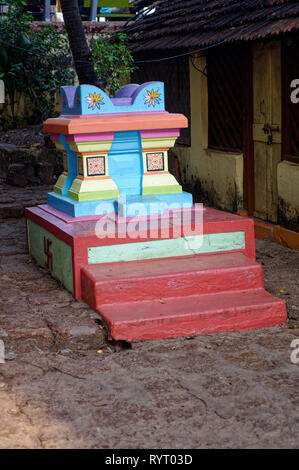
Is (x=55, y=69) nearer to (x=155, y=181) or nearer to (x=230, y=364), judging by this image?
Answer: (x=155, y=181)

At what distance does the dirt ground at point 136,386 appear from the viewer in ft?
11.4

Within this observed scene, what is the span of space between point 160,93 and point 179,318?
101 inches

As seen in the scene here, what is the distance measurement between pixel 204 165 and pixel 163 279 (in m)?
4.52

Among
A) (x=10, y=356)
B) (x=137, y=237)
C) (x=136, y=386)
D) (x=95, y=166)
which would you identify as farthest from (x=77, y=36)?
(x=136, y=386)

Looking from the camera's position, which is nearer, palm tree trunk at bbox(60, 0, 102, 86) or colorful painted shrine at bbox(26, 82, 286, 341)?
colorful painted shrine at bbox(26, 82, 286, 341)

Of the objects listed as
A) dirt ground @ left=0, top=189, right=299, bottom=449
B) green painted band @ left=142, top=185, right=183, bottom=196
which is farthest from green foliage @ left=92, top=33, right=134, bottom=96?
dirt ground @ left=0, top=189, right=299, bottom=449

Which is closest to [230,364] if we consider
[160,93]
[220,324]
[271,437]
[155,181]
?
[220,324]

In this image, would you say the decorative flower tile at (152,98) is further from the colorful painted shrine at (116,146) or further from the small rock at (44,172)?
the small rock at (44,172)

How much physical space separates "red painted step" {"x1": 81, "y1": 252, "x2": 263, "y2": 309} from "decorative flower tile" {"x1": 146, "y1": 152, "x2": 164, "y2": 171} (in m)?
1.18

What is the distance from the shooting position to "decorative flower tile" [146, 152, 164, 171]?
21.2 ft

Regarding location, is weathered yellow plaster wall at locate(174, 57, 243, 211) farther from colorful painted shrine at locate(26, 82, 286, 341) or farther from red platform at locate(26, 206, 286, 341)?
red platform at locate(26, 206, 286, 341)

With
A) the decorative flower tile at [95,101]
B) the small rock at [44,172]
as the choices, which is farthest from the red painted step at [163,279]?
the small rock at [44,172]

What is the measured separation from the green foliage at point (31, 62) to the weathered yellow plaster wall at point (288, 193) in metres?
6.89

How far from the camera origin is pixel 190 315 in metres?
4.88
